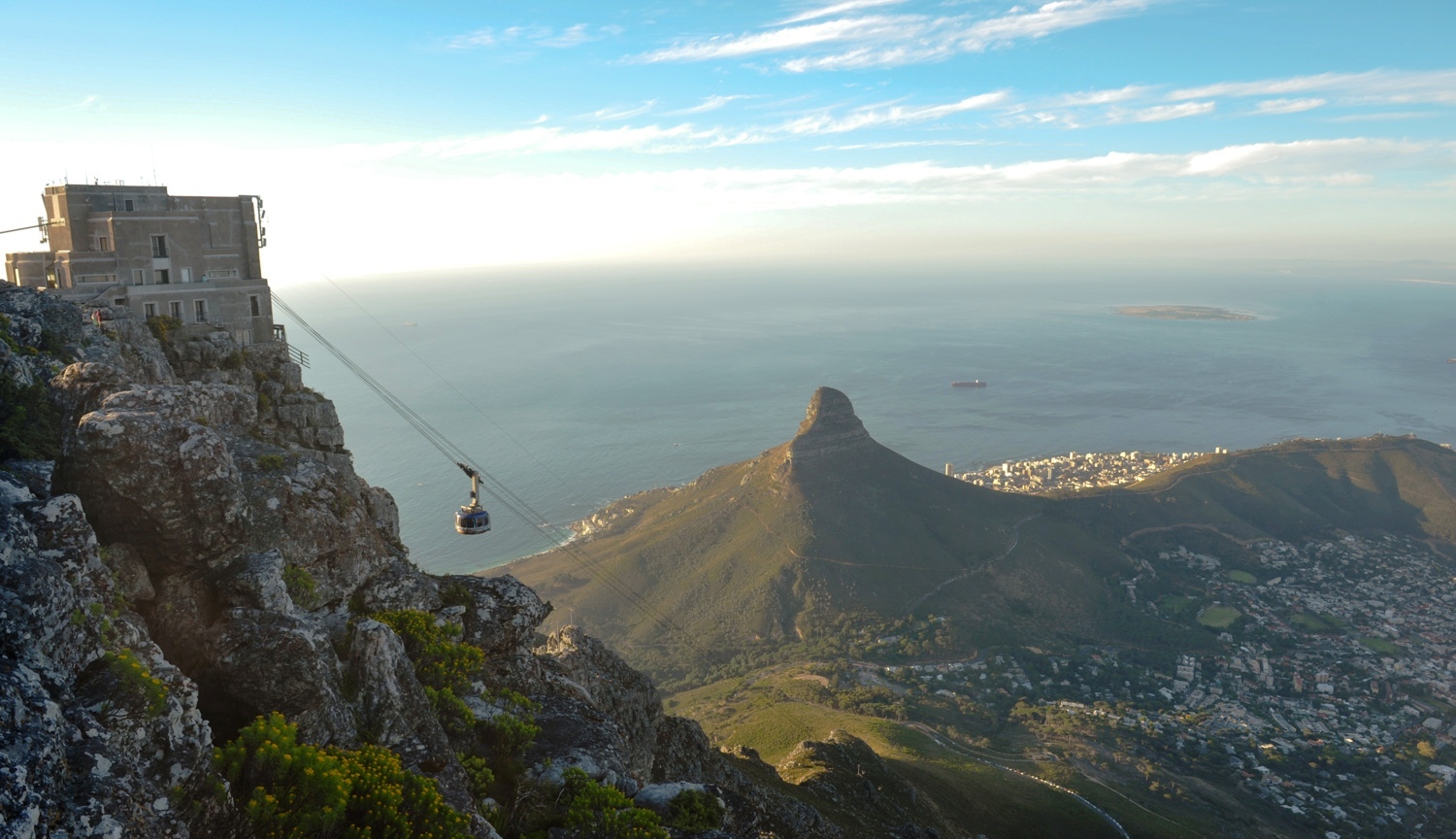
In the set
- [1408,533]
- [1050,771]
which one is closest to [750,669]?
[1050,771]

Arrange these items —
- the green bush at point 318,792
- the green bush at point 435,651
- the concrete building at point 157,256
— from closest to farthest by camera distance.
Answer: the green bush at point 318,792, the green bush at point 435,651, the concrete building at point 157,256

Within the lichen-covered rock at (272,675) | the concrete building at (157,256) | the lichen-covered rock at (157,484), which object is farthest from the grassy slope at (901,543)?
the lichen-covered rock at (272,675)

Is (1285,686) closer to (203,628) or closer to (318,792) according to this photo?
(318,792)

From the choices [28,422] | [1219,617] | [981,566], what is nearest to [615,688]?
[28,422]

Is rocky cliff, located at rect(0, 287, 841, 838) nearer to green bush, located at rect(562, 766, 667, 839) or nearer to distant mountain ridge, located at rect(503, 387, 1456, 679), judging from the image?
green bush, located at rect(562, 766, 667, 839)

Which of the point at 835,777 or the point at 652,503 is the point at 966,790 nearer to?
the point at 835,777

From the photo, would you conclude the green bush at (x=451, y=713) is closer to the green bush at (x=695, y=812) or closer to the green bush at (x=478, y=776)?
the green bush at (x=478, y=776)

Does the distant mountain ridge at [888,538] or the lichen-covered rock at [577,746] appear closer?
the lichen-covered rock at [577,746]
